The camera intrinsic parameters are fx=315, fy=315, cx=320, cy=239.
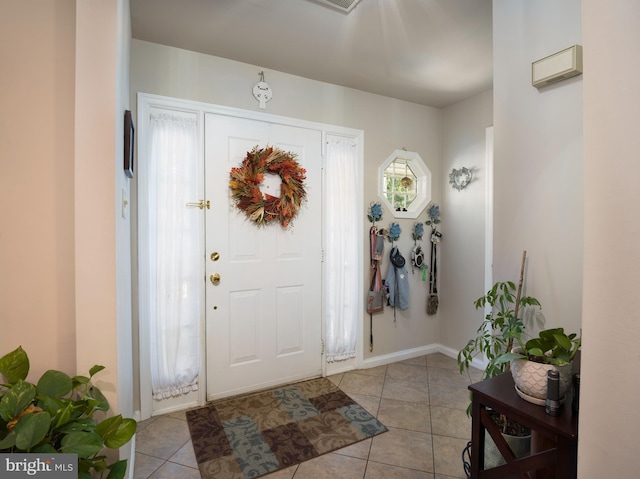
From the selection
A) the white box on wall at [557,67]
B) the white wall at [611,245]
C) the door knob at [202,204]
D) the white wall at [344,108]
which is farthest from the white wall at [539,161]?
the door knob at [202,204]

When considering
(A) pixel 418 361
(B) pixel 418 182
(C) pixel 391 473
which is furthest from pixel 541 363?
(B) pixel 418 182

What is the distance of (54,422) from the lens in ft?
3.03

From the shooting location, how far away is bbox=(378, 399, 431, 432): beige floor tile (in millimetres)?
2131

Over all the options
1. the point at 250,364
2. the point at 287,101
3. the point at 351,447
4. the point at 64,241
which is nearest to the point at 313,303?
the point at 250,364

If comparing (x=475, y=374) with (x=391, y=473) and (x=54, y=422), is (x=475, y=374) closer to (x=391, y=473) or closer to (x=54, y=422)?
(x=391, y=473)

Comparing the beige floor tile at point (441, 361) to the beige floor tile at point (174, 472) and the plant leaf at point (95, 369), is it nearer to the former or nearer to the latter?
the beige floor tile at point (174, 472)

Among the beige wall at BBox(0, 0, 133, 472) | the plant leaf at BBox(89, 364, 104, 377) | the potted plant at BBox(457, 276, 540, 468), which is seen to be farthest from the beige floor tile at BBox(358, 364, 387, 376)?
the plant leaf at BBox(89, 364, 104, 377)

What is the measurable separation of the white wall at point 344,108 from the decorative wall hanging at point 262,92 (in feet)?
0.13

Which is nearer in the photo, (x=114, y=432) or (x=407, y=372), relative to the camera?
(x=114, y=432)

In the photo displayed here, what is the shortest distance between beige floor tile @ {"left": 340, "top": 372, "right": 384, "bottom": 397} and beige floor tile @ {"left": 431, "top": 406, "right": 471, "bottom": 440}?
47 centimetres

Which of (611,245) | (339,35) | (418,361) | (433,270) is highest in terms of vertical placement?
(339,35)

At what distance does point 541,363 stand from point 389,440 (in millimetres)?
1231

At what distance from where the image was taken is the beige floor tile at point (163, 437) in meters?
1.88

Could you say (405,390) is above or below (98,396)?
below
